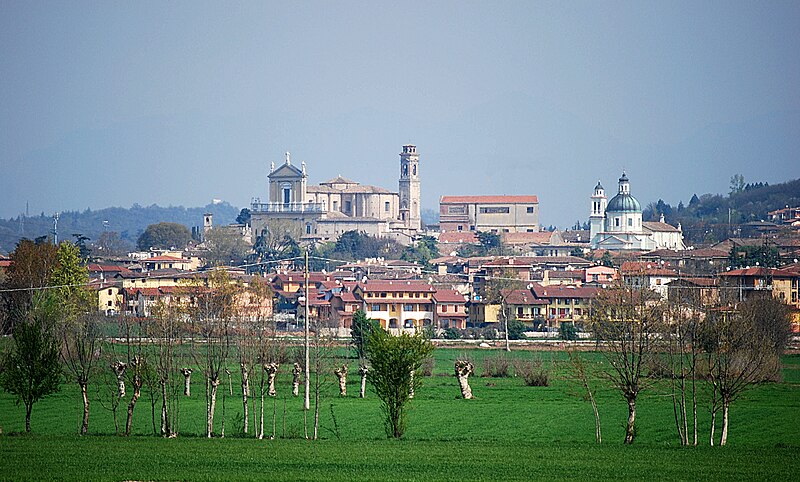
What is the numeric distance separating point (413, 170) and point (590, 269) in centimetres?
7392

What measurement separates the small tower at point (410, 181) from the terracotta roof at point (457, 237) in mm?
15268

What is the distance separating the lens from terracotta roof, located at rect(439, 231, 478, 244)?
12784cm

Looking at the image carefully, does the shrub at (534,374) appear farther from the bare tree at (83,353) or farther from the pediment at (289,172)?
the pediment at (289,172)

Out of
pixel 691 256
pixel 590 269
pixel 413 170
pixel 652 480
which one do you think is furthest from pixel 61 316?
pixel 413 170

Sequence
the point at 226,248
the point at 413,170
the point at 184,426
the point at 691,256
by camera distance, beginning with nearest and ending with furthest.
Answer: the point at 184,426, the point at 691,256, the point at 226,248, the point at 413,170

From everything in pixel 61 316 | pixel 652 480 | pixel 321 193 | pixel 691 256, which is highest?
pixel 321 193

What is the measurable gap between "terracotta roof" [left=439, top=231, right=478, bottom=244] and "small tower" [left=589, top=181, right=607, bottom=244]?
11.6 m

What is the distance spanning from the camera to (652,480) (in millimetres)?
17391

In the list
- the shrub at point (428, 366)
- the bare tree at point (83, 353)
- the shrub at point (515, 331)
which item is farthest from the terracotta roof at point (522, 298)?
the bare tree at point (83, 353)

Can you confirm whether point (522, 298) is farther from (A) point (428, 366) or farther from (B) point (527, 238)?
(B) point (527, 238)

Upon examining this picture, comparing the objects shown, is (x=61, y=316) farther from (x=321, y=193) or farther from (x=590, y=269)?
(x=321, y=193)

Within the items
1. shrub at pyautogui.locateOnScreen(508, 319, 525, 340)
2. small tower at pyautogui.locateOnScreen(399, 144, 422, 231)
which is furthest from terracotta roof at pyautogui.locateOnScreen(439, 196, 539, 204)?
shrub at pyautogui.locateOnScreen(508, 319, 525, 340)

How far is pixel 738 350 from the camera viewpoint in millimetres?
27188

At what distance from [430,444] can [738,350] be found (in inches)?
342
